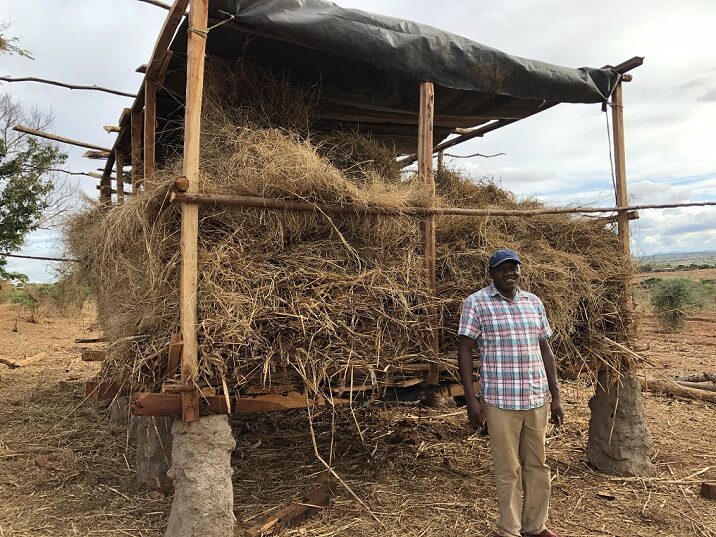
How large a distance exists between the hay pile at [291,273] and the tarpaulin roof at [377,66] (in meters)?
0.59

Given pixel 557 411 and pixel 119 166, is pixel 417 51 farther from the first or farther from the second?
pixel 119 166

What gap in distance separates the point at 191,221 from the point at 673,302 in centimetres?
1765

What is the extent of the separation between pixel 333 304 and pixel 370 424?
3.55 metres

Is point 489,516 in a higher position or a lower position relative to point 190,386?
lower

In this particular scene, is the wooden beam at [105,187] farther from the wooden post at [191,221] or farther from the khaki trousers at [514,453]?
the khaki trousers at [514,453]

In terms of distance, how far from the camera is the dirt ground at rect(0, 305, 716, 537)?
4074 millimetres

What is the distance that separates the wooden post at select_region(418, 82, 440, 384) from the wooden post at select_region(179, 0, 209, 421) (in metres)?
1.74

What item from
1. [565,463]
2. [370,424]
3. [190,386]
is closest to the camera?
[190,386]

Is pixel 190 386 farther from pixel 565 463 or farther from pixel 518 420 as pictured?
pixel 565 463

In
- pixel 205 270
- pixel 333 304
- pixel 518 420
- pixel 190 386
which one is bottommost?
pixel 518 420

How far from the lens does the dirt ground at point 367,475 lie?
4.07 metres

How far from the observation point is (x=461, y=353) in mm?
3451

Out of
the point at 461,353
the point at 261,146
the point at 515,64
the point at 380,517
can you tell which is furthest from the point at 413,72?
the point at 380,517

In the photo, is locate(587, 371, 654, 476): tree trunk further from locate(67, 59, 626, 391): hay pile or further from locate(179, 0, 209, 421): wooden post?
locate(179, 0, 209, 421): wooden post
